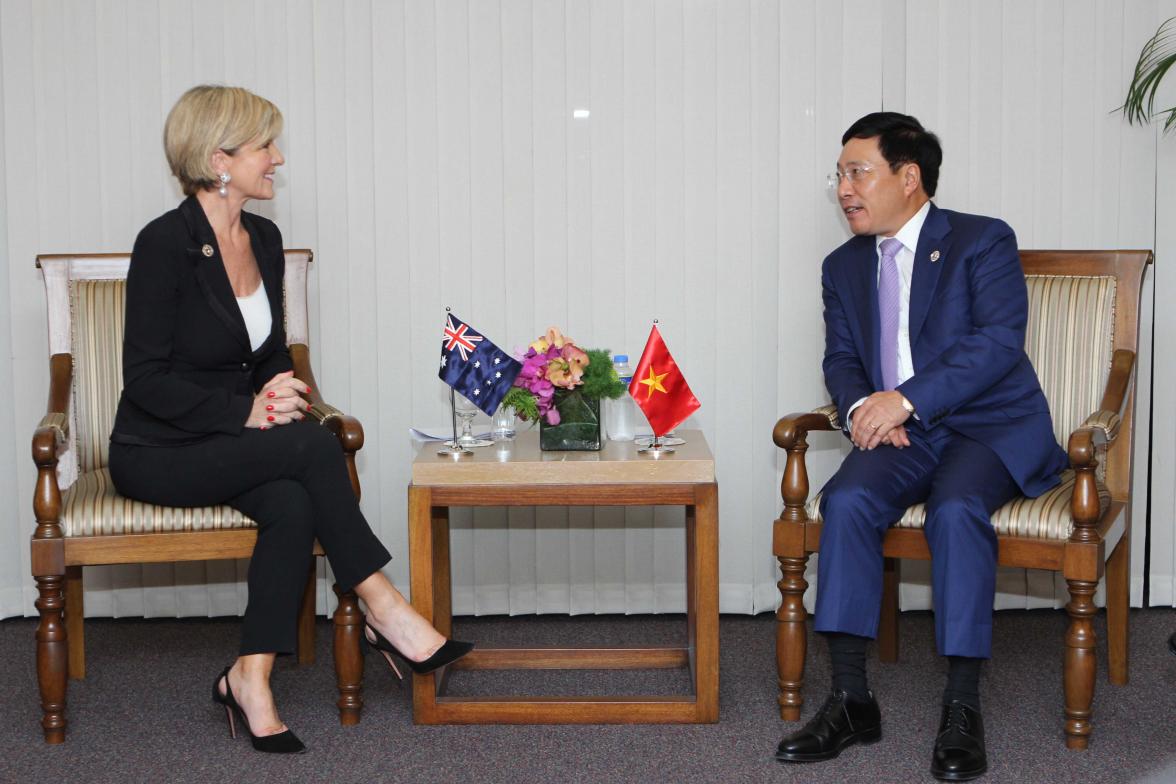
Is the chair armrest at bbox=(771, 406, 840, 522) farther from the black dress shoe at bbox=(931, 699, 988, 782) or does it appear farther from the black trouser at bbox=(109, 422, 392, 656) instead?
the black trouser at bbox=(109, 422, 392, 656)

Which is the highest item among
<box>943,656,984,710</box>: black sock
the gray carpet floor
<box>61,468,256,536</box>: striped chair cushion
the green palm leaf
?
the green palm leaf

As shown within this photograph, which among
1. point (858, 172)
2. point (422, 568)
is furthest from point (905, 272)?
point (422, 568)

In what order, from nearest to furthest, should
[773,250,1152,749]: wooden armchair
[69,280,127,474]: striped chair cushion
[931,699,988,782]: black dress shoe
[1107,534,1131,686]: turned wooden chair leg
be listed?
[931,699,988,782]: black dress shoe < [773,250,1152,749]: wooden armchair < [1107,534,1131,686]: turned wooden chair leg < [69,280,127,474]: striped chair cushion

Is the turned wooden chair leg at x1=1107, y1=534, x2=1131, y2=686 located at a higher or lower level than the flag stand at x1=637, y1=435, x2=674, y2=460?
lower

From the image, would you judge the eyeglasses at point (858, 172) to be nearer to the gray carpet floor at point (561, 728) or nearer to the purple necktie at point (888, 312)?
the purple necktie at point (888, 312)

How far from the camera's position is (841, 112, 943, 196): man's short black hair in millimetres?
2875

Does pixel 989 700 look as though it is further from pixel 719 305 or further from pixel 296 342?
pixel 296 342

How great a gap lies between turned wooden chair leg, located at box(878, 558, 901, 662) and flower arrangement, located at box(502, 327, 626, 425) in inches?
36.2

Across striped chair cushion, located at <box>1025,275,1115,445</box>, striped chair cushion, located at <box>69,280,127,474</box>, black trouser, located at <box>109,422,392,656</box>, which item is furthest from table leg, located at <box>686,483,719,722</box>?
striped chair cushion, located at <box>69,280,127,474</box>

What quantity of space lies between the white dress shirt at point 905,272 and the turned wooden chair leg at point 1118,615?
0.69 m

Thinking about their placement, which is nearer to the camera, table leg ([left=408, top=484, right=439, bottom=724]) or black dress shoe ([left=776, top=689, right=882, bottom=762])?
black dress shoe ([left=776, top=689, right=882, bottom=762])

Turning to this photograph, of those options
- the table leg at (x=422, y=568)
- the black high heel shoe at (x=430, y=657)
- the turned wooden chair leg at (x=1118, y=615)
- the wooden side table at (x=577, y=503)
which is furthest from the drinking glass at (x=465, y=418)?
the turned wooden chair leg at (x=1118, y=615)

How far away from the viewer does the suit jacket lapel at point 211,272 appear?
9.04 feet

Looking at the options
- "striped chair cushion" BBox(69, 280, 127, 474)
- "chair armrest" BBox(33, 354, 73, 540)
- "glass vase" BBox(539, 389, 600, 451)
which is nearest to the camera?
"chair armrest" BBox(33, 354, 73, 540)
